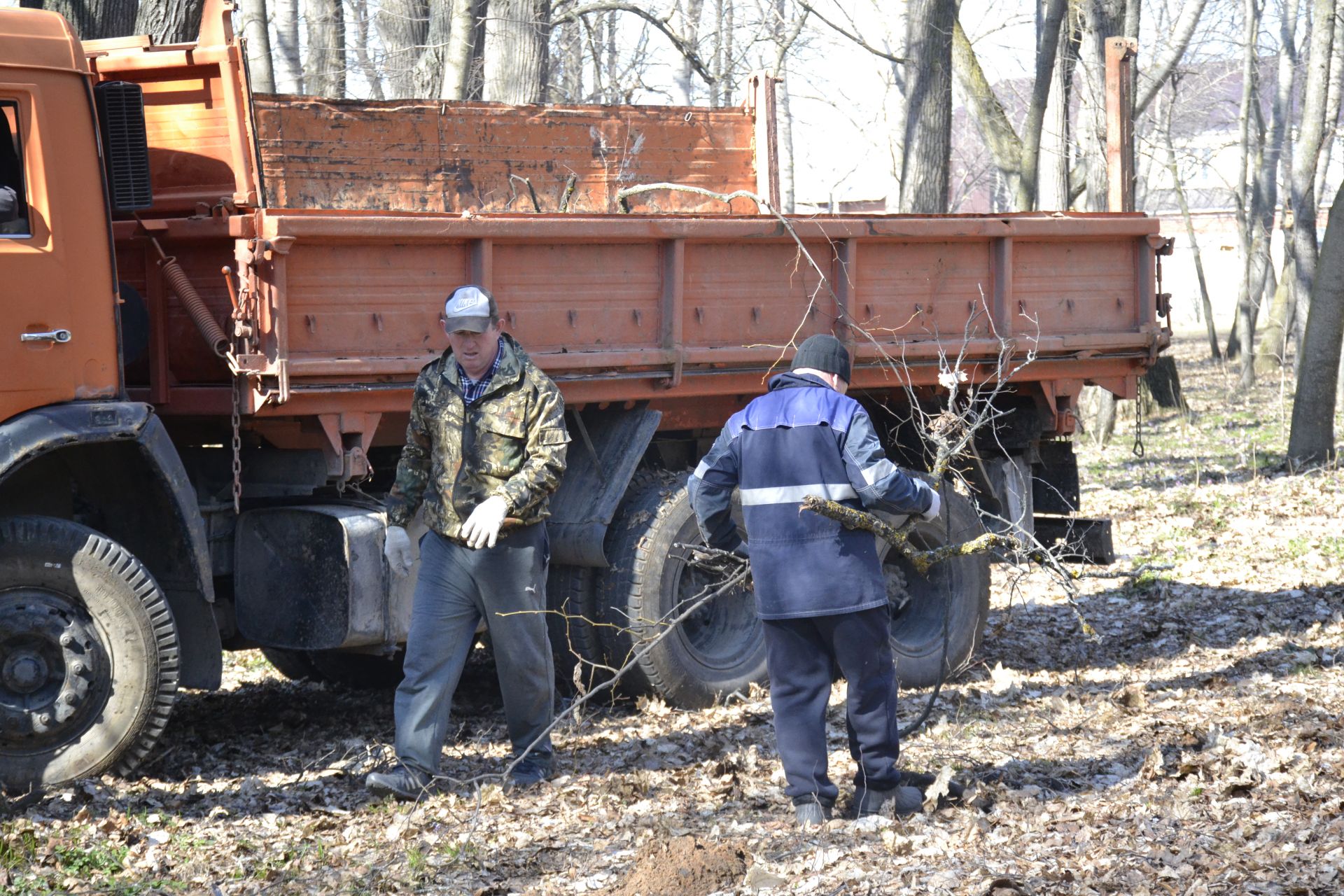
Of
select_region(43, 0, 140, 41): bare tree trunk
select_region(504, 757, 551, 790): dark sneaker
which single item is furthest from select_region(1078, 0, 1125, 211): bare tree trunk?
select_region(504, 757, 551, 790): dark sneaker

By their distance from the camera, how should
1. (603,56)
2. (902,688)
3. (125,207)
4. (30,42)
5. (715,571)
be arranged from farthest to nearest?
(603,56) → (902,688) → (715,571) → (125,207) → (30,42)

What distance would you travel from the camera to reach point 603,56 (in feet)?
93.0

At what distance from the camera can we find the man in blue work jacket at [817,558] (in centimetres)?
467

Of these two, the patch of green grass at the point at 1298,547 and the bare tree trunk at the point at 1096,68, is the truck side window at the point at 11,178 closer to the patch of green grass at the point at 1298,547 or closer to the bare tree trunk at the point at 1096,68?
the patch of green grass at the point at 1298,547

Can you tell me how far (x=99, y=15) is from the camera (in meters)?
7.96

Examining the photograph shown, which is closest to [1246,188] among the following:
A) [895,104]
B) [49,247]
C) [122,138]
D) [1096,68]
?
[1096,68]

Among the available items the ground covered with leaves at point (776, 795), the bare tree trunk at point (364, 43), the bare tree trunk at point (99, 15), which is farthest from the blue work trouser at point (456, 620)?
the bare tree trunk at point (364, 43)

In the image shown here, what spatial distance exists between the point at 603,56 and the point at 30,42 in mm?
24194

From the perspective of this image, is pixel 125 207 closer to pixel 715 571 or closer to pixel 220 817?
pixel 220 817

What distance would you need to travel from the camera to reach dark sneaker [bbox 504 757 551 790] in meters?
5.34

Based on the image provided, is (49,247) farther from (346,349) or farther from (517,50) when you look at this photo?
(517,50)

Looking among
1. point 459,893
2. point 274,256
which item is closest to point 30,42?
point 274,256

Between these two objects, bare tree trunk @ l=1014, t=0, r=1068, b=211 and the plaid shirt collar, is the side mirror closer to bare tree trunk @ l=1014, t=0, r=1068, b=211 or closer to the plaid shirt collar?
the plaid shirt collar

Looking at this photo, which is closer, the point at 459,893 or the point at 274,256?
the point at 459,893
